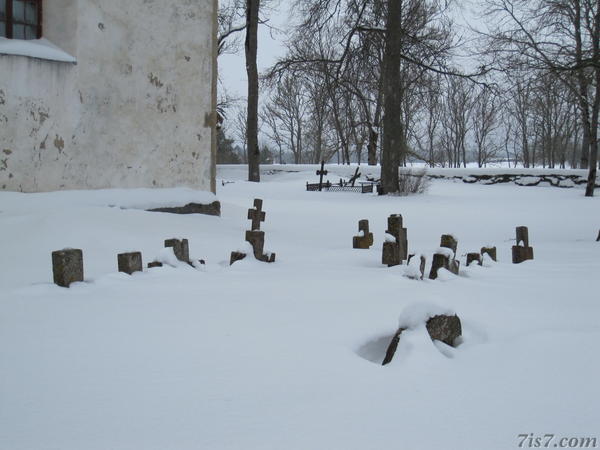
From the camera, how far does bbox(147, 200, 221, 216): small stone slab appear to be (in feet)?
20.7

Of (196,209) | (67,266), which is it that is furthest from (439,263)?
(196,209)

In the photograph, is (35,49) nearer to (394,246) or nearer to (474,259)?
(394,246)

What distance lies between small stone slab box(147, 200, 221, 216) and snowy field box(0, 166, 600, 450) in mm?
2747

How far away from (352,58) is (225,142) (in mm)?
28697

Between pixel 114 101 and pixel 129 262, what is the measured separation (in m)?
3.65

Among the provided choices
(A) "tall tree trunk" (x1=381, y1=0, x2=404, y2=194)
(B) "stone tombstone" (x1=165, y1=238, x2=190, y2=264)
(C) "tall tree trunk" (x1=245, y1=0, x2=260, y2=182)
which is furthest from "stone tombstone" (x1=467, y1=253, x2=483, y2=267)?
(C) "tall tree trunk" (x1=245, y1=0, x2=260, y2=182)

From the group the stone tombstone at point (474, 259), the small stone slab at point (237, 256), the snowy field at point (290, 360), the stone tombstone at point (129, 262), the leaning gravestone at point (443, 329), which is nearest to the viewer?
the snowy field at point (290, 360)

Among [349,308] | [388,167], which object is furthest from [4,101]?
[388,167]

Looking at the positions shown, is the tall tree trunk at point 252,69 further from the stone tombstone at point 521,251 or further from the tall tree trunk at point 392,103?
the stone tombstone at point 521,251

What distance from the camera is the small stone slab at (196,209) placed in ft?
20.7

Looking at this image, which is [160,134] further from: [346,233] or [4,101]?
[346,233]

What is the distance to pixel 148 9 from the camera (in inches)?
237

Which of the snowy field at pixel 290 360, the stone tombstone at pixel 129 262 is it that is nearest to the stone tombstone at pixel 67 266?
the snowy field at pixel 290 360

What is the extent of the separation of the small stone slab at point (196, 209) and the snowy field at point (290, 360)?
2.75m
